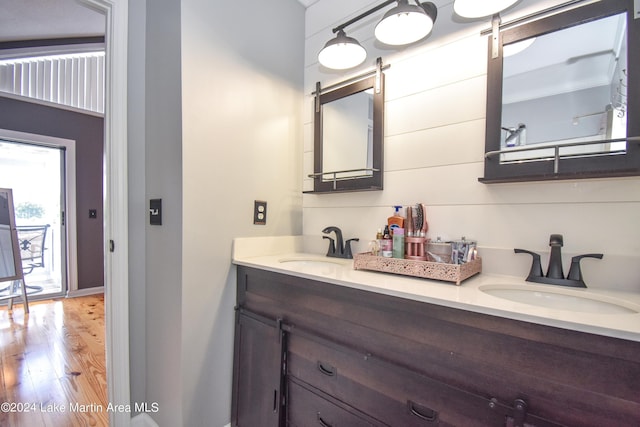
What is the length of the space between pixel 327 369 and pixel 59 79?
465cm

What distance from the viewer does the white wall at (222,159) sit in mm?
1252

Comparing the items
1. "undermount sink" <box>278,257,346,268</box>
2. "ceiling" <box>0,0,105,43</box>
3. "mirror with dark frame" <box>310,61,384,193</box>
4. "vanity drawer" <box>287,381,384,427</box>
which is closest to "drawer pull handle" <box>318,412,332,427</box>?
"vanity drawer" <box>287,381,384,427</box>

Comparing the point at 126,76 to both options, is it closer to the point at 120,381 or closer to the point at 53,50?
the point at 120,381

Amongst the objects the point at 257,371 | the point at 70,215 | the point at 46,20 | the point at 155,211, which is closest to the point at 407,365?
the point at 257,371

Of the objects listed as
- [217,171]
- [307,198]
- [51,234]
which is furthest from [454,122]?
[51,234]

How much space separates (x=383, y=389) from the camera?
89cm

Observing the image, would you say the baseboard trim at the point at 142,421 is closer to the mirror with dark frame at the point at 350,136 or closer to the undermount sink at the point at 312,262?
the undermount sink at the point at 312,262

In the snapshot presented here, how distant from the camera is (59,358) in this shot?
2150mm

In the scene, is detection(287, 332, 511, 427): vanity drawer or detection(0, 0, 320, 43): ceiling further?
detection(0, 0, 320, 43): ceiling

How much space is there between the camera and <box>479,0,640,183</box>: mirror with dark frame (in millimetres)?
878

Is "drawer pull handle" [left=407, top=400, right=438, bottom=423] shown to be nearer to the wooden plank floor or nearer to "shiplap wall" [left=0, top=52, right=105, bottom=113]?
the wooden plank floor

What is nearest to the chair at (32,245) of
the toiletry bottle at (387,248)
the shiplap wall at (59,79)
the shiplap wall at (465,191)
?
the shiplap wall at (59,79)

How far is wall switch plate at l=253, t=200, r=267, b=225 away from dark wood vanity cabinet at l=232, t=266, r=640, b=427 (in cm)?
29

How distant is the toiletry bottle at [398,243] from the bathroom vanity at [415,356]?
0.14 metres
